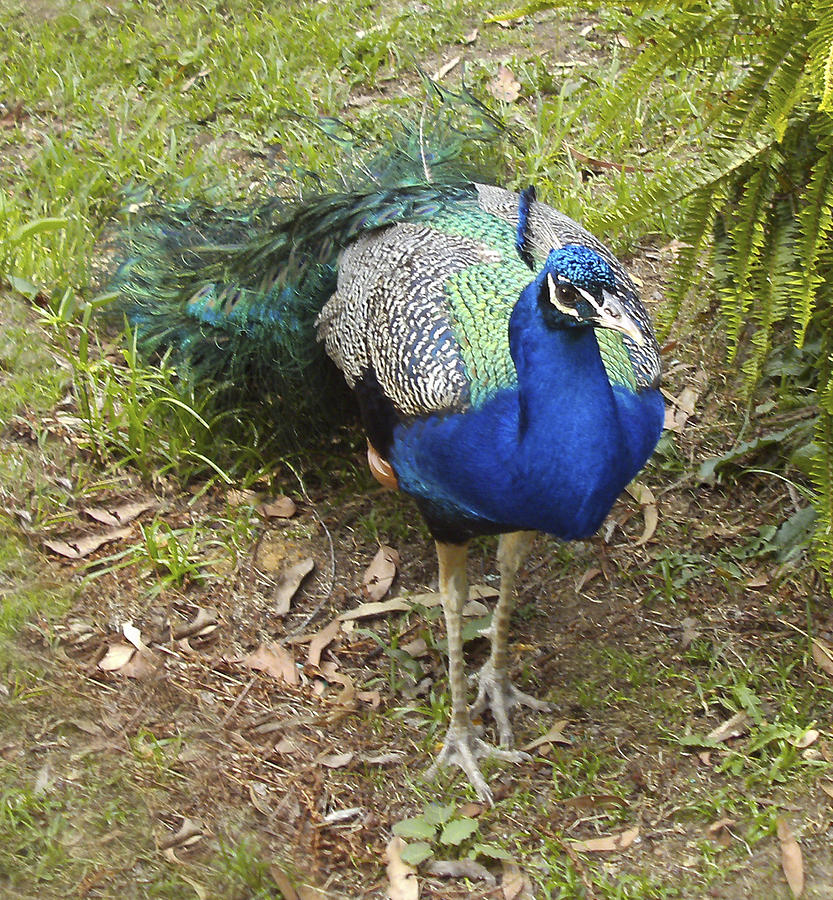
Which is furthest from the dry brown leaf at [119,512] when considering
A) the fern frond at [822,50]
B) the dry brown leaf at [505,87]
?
the dry brown leaf at [505,87]

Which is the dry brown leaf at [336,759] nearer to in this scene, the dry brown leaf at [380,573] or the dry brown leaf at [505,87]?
the dry brown leaf at [380,573]

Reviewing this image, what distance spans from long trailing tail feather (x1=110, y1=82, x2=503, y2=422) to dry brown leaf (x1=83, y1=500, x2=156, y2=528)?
0.43 m

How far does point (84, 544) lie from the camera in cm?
337

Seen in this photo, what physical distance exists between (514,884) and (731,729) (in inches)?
26.9

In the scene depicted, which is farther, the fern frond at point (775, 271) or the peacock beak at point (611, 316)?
the fern frond at point (775, 271)

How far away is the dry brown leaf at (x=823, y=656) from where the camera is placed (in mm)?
2918

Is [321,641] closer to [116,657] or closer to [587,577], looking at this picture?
[116,657]

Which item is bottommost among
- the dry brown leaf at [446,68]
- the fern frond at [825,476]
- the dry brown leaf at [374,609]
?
the dry brown leaf at [374,609]

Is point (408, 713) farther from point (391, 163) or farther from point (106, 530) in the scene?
point (391, 163)

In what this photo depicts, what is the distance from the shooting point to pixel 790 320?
10.9 feet

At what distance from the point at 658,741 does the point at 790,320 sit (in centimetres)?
129

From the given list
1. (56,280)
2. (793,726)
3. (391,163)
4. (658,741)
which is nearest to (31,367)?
(56,280)

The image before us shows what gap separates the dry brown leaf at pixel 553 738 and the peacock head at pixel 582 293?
117 cm

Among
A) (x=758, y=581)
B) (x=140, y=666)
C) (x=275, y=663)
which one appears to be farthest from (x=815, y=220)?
(x=140, y=666)
